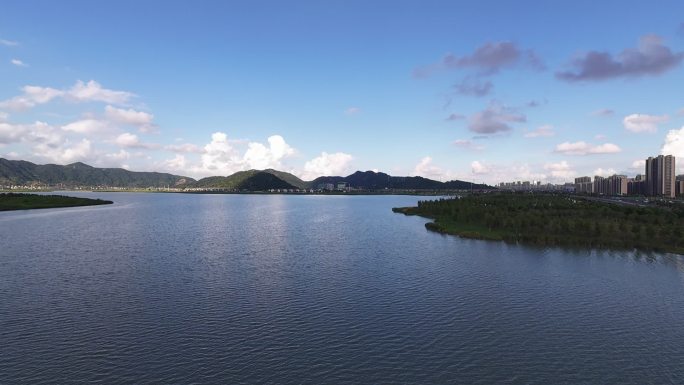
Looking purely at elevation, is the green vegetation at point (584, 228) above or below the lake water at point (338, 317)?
above

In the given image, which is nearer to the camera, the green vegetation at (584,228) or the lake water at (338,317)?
the lake water at (338,317)

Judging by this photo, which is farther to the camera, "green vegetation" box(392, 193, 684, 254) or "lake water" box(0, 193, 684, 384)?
Result: "green vegetation" box(392, 193, 684, 254)

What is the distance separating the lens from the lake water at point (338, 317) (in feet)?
90.3

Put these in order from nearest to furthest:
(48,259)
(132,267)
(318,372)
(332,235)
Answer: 1. (318,372)
2. (132,267)
3. (48,259)
4. (332,235)

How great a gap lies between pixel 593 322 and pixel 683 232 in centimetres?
6406

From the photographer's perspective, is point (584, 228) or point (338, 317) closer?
point (338, 317)

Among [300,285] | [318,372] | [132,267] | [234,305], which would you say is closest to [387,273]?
[300,285]

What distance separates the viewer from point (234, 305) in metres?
40.8

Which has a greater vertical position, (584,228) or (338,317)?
(584,228)

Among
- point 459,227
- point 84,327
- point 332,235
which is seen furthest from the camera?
point 459,227

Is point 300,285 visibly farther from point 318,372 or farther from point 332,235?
point 332,235

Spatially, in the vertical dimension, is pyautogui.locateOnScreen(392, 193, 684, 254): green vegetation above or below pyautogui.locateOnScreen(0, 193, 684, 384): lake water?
above

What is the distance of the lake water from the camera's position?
27.5 m

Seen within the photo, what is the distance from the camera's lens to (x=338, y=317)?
37.8 metres
